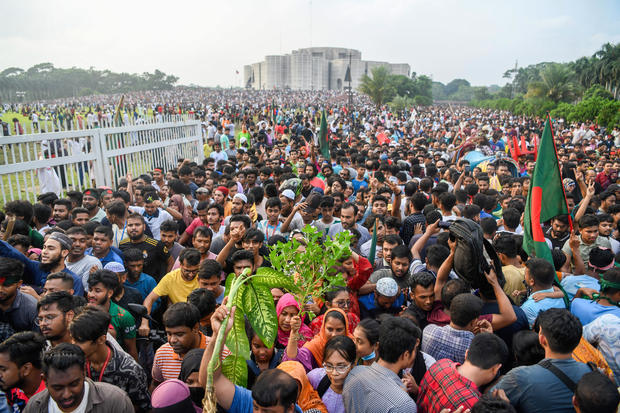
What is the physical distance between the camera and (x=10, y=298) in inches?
123

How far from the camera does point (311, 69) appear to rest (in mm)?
97188

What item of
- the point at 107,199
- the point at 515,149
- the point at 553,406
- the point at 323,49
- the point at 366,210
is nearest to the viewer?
the point at 553,406

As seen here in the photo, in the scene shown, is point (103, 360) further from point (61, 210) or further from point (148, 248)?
point (61, 210)

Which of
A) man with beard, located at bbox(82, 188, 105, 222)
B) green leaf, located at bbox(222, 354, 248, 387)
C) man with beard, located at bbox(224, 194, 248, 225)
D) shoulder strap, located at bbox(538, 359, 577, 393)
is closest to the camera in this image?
green leaf, located at bbox(222, 354, 248, 387)

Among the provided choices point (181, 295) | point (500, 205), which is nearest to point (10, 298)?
point (181, 295)

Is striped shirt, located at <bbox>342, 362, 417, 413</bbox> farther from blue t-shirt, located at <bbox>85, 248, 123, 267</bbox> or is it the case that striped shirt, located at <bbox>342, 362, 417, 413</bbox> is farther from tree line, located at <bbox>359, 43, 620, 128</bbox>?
tree line, located at <bbox>359, 43, 620, 128</bbox>

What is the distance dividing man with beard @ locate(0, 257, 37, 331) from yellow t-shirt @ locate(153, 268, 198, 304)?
96 cm

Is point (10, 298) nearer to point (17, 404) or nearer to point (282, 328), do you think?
point (17, 404)

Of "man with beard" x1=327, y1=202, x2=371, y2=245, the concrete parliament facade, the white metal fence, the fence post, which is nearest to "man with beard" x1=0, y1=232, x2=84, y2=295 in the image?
"man with beard" x1=327, y1=202, x2=371, y2=245

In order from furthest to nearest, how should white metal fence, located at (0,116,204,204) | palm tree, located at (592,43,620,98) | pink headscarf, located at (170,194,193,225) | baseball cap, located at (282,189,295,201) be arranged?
palm tree, located at (592,43,620,98), white metal fence, located at (0,116,204,204), pink headscarf, located at (170,194,193,225), baseball cap, located at (282,189,295,201)

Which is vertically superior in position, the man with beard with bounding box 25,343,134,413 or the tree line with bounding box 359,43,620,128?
the tree line with bounding box 359,43,620,128

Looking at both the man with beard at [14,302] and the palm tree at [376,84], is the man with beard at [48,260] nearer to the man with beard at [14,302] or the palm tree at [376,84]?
the man with beard at [14,302]

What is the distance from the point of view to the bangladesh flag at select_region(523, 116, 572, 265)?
3998 millimetres

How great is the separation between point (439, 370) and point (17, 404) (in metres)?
2.45
